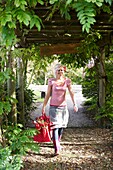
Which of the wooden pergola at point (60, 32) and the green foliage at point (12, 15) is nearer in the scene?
the green foliage at point (12, 15)

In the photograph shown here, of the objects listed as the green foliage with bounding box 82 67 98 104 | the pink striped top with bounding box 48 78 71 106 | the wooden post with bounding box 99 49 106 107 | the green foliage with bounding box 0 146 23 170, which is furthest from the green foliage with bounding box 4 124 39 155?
the green foliage with bounding box 82 67 98 104

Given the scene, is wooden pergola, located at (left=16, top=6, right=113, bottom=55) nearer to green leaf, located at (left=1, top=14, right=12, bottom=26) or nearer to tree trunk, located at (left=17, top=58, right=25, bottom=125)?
tree trunk, located at (left=17, top=58, right=25, bottom=125)

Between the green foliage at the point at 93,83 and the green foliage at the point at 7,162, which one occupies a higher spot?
the green foliage at the point at 93,83

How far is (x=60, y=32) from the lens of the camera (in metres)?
4.63

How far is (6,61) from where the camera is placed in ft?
11.1

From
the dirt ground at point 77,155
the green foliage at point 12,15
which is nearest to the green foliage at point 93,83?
the dirt ground at point 77,155

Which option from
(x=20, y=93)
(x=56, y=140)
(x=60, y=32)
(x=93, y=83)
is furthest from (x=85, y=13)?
(x=93, y=83)

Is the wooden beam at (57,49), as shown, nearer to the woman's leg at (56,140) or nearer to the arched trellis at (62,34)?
the arched trellis at (62,34)

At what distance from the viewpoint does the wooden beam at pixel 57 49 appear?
5.12 metres

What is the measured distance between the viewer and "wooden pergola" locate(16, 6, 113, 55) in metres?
3.53

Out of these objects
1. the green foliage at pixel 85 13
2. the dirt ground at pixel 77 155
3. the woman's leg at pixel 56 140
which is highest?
the green foliage at pixel 85 13

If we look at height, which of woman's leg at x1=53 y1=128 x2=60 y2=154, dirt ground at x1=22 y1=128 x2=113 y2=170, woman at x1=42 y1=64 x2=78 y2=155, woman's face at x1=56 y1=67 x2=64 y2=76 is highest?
woman's face at x1=56 y1=67 x2=64 y2=76

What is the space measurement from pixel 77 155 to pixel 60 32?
6.52 feet

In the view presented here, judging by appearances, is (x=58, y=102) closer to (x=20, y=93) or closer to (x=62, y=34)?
(x=62, y=34)
